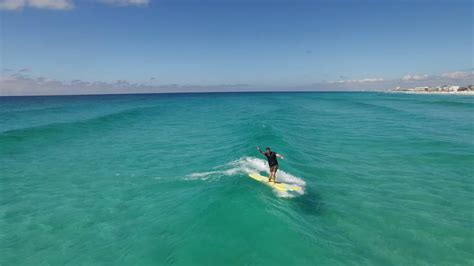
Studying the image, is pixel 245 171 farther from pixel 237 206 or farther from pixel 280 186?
pixel 237 206

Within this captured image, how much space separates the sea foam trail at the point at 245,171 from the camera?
60.8ft

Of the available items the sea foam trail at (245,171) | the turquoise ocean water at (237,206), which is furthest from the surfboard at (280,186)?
the turquoise ocean water at (237,206)

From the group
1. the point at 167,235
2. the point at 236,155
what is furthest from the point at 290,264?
the point at 236,155

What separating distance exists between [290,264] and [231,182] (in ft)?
25.7

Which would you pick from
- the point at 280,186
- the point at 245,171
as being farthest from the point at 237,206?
the point at 245,171

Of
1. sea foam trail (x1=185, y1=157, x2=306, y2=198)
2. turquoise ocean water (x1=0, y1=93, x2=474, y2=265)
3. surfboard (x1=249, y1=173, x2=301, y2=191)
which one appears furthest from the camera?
sea foam trail (x1=185, y1=157, x2=306, y2=198)

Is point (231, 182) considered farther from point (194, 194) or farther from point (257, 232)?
point (257, 232)

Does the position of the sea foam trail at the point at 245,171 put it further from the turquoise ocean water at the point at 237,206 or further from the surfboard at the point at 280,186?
the surfboard at the point at 280,186

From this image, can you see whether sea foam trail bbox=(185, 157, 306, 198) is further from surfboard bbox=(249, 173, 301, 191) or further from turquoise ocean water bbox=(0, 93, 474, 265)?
surfboard bbox=(249, 173, 301, 191)

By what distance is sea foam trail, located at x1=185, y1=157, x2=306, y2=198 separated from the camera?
18.5 meters

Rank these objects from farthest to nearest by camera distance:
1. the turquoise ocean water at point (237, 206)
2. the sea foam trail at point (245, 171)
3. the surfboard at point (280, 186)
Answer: the sea foam trail at point (245, 171) → the surfboard at point (280, 186) → the turquoise ocean water at point (237, 206)

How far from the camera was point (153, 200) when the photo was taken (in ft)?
53.3

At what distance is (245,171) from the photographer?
64.0 ft

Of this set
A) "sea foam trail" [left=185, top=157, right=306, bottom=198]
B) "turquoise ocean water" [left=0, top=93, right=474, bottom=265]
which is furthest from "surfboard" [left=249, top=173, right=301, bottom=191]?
"turquoise ocean water" [left=0, top=93, right=474, bottom=265]
